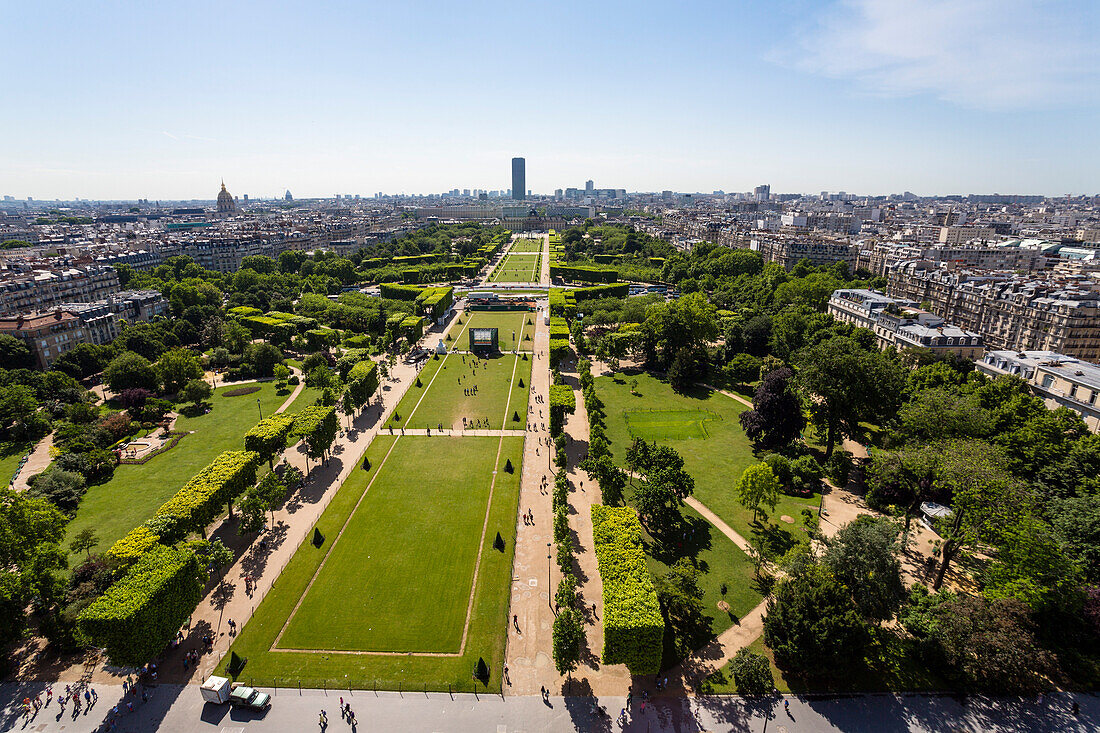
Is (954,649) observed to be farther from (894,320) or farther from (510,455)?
(894,320)

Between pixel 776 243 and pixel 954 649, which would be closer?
pixel 954 649

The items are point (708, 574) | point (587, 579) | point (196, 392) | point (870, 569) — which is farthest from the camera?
point (196, 392)

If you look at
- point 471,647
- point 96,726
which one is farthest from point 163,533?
point 471,647

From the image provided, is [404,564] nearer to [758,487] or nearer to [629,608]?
[629,608]

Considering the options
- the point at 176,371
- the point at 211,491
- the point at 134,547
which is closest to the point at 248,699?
the point at 134,547

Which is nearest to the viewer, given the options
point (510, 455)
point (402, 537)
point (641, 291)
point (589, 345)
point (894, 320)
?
point (402, 537)

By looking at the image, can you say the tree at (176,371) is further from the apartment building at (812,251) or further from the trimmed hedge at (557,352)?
the apartment building at (812,251)

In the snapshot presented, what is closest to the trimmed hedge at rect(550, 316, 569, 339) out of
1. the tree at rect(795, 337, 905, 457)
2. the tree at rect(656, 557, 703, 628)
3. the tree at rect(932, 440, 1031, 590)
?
the tree at rect(795, 337, 905, 457)
